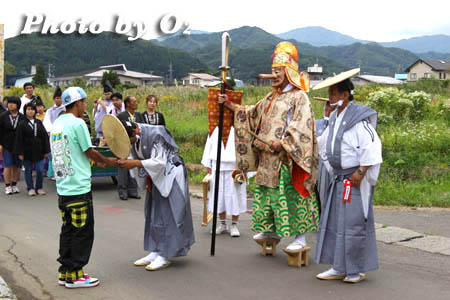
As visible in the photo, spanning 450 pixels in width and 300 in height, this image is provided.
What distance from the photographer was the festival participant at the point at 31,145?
1041cm

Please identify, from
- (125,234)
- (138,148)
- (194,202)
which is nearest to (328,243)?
(138,148)

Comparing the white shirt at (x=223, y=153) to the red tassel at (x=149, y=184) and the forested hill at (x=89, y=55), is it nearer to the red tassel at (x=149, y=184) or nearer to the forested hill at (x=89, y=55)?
the red tassel at (x=149, y=184)

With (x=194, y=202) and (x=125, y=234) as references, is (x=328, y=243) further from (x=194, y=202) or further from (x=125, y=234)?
(x=194, y=202)

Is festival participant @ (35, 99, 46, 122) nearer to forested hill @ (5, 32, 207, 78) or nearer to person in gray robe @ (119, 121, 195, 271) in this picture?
person in gray robe @ (119, 121, 195, 271)

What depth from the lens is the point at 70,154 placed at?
16.8 ft

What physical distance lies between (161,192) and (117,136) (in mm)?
768

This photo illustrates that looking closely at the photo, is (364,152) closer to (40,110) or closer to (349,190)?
(349,190)

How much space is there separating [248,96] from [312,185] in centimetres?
1831

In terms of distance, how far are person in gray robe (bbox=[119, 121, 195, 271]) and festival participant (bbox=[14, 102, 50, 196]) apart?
5.47m

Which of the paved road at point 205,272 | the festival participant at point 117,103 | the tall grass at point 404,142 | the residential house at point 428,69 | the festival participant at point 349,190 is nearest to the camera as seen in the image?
the paved road at point 205,272

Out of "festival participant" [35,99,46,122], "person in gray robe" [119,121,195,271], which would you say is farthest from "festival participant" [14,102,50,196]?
"person in gray robe" [119,121,195,271]

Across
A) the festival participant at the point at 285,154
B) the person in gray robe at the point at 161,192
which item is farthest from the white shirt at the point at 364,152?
the person in gray robe at the point at 161,192

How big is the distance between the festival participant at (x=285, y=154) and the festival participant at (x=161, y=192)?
83 cm

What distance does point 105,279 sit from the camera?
5.52 meters
